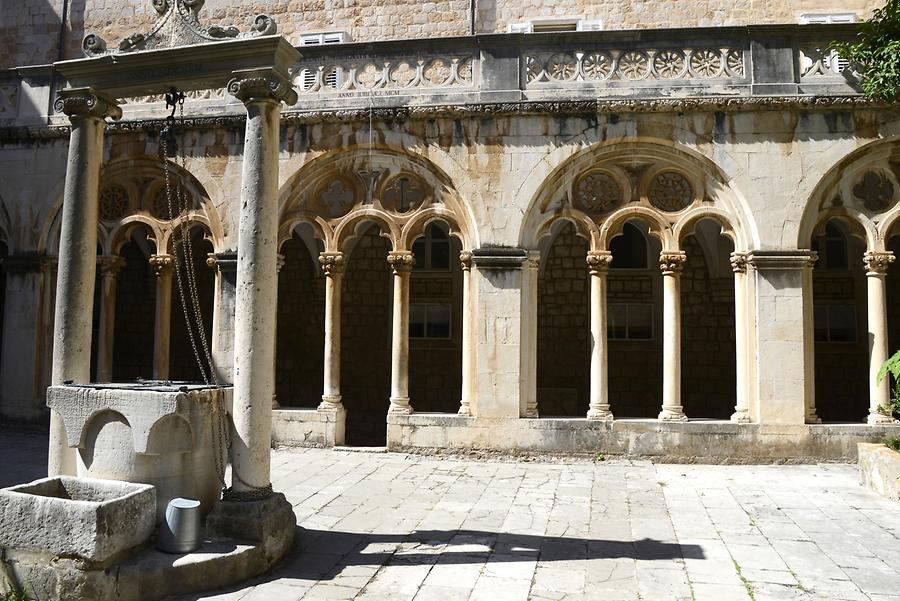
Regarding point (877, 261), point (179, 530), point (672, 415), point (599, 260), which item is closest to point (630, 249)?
point (599, 260)

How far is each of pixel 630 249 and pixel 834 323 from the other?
433 centimetres

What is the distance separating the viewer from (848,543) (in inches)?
227

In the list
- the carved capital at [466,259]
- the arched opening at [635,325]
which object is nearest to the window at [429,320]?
the arched opening at [635,325]

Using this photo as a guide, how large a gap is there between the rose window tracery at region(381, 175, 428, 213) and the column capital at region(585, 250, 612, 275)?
8.95ft

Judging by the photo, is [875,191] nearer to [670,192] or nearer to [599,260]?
[670,192]

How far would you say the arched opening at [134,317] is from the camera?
50.2ft

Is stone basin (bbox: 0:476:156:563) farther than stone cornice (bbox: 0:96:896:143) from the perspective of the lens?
No

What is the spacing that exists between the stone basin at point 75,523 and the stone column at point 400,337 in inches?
211

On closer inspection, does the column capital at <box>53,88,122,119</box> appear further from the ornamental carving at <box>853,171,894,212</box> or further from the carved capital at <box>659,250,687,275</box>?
the ornamental carving at <box>853,171,894,212</box>

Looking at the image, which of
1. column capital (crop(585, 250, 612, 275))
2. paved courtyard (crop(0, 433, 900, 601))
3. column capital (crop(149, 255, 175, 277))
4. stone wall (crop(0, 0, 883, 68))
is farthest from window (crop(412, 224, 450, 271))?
paved courtyard (crop(0, 433, 900, 601))

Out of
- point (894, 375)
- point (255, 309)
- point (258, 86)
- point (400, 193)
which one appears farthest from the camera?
point (400, 193)

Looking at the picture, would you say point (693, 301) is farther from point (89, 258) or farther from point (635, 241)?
point (89, 258)

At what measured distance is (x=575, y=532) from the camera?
6051 mm

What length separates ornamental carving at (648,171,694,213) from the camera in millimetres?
9945
